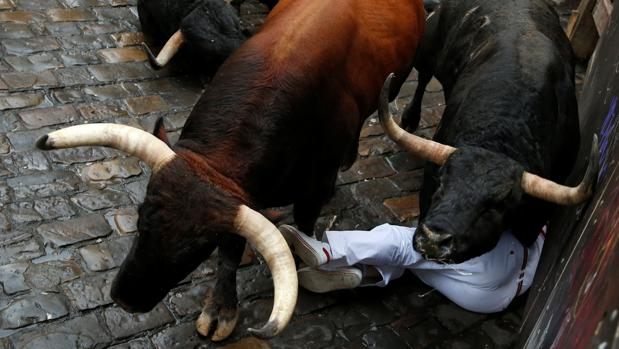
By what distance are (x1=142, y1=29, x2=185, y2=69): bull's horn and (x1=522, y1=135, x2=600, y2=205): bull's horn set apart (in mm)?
3603

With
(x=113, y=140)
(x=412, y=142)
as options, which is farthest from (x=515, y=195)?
(x=113, y=140)

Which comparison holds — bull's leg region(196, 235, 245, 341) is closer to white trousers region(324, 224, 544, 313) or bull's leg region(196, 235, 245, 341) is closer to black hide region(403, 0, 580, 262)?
white trousers region(324, 224, 544, 313)

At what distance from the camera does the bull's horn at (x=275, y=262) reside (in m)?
3.31

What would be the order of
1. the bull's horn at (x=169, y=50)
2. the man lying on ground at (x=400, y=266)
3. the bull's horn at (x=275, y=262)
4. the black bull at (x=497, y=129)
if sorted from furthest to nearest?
the bull's horn at (x=169, y=50), the man lying on ground at (x=400, y=266), the black bull at (x=497, y=129), the bull's horn at (x=275, y=262)

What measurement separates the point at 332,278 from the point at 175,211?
66.7 inches

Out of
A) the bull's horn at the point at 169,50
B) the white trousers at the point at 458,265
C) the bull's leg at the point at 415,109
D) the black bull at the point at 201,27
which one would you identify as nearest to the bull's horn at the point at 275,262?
the white trousers at the point at 458,265

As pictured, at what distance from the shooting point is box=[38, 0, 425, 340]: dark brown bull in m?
3.68

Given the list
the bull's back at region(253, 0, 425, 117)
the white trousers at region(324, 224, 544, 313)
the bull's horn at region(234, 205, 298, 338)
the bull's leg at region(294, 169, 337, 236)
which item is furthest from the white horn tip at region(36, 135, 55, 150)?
the white trousers at region(324, 224, 544, 313)

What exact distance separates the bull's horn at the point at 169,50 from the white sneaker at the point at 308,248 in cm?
235

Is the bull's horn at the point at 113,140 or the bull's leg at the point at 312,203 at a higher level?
the bull's horn at the point at 113,140

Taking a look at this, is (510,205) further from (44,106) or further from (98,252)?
(44,106)

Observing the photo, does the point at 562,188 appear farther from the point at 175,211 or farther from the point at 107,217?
the point at 107,217

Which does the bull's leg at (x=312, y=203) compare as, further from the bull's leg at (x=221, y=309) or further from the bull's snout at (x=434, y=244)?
the bull's snout at (x=434, y=244)

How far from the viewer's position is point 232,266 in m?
4.54
